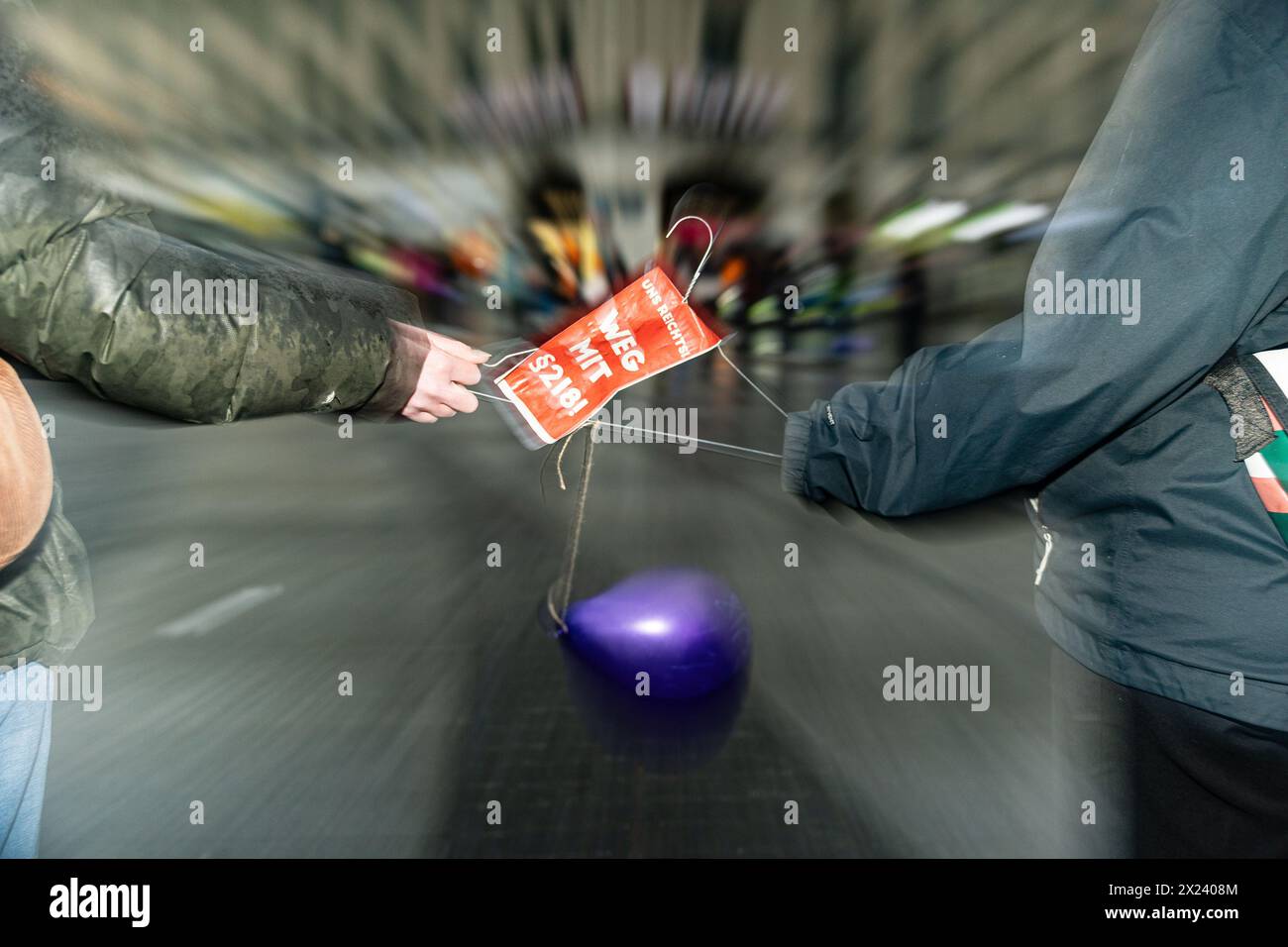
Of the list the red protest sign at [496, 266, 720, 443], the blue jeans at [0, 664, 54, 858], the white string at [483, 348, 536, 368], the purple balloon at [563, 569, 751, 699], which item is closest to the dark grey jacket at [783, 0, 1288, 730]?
the red protest sign at [496, 266, 720, 443]

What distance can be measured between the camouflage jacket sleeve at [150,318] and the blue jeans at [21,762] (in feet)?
1.67

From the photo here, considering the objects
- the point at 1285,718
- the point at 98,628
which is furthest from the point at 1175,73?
the point at 98,628

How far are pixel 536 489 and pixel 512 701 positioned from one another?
4.63m

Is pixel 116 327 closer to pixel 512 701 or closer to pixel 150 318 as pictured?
pixel 150 318

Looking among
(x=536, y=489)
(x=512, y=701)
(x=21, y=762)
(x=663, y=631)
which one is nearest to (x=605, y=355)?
(x=663, y=631)

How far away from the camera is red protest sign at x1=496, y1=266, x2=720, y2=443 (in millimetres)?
1707

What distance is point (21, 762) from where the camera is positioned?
155 cm

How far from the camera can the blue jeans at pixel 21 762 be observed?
4.87ft

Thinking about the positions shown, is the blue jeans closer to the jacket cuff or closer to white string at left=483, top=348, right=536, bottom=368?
white string at left=483, top=348, right=536, bottom=368

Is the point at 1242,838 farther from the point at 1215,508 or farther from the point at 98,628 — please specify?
the point at 98,628

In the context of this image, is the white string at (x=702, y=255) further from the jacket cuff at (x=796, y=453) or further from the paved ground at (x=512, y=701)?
the paved ground at (x=512, y=701)

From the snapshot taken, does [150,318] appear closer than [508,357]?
Yes

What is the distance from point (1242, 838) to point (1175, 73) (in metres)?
1.04

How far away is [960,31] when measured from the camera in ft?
21.2
